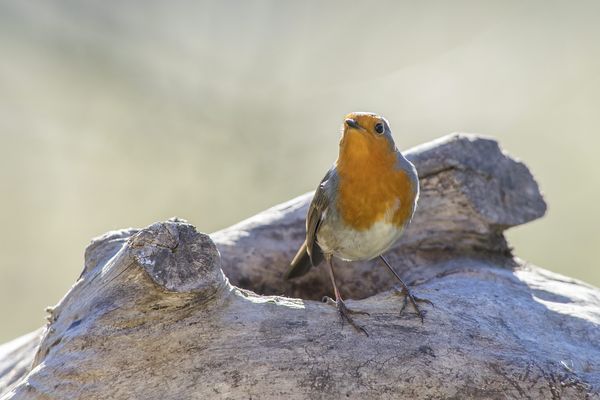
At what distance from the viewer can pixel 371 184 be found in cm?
407

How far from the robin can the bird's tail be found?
0.60 m

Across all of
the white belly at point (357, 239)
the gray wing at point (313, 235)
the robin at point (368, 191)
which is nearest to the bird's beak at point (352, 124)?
the robin at point (368, 191)

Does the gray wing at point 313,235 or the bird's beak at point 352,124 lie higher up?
the bird's beak at point 352,124

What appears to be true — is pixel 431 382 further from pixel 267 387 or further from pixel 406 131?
pixel 406 131

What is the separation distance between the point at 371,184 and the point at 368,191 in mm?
42

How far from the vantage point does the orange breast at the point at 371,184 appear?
13.4 ft

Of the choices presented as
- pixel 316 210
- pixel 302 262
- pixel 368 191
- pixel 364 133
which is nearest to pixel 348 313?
pixel 368 191

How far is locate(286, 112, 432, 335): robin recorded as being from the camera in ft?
13.4

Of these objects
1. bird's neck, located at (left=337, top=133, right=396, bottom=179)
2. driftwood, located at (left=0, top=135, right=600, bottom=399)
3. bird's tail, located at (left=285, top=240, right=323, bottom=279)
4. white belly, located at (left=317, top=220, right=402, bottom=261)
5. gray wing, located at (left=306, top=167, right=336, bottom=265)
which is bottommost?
driftwood, located at (left=0, top=135, right=600, bottom=399)

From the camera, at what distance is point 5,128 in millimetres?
12016

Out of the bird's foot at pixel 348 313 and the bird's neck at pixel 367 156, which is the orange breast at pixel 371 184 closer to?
the bird's neck at pixel 367 156

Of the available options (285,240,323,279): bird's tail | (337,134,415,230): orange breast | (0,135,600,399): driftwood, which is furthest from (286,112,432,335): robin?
(285,240,323,279): bird's tail

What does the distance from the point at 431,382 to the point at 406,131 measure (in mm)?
8210

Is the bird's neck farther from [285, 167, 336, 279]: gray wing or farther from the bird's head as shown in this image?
[285, 167, 336, 279]: gray wing
